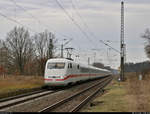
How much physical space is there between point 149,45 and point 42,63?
82.1ft

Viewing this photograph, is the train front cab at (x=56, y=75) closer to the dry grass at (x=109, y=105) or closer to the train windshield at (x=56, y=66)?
the train windshield at (x=56, y=66)

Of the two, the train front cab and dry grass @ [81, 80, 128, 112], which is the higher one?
the train front cab

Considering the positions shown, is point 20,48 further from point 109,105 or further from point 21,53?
point 109,105

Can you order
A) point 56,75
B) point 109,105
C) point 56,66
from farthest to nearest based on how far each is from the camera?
point 56,66 → point 56,75 → point 109,105

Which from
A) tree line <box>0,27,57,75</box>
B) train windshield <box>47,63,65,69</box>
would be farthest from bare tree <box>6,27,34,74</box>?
train windshield <box>47,63,65,69</box>

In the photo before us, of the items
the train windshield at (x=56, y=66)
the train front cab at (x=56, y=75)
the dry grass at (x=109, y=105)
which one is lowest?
the dry grass at (x=109, y=105)

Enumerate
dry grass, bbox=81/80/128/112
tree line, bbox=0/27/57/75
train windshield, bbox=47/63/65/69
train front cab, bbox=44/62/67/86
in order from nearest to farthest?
1. dry grass, bbox=81/80/128/112
2. train front cab, bbox=44/62/67/86
3. train windshield, bbox=47/63/65/69
4. tree line, bbox=0/27/57/75

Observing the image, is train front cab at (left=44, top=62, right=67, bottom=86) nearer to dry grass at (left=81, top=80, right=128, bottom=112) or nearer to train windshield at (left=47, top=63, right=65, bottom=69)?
train windshield at (left=47, top=63, right=65, bottom=69)

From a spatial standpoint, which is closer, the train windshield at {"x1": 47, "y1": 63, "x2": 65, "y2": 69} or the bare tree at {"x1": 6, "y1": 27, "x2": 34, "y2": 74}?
the train windshield at {"x1": 47, "y1": 63, "x2": 65, "y2": 69}

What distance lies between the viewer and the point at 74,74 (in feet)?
98.6

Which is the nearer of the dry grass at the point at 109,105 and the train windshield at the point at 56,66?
the dry grass at the point at 109,105

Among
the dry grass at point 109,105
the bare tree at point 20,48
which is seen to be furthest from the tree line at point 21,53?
the dry grass at point 109,105

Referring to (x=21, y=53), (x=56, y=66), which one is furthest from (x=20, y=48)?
(x=56, y=66)

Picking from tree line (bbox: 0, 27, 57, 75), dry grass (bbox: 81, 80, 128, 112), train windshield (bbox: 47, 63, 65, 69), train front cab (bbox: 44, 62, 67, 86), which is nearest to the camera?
dry grass (bbox: 81, 80, 128, 112)
